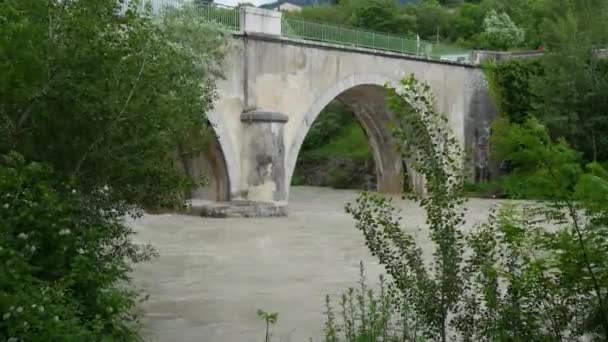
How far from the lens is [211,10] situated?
797 inches

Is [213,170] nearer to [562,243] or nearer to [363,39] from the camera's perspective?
[363,39]

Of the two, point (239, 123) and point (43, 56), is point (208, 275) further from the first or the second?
point (239, 123)

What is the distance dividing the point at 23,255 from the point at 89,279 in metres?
0.42

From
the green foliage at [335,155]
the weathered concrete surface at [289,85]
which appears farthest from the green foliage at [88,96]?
the green foliage at [335,155]

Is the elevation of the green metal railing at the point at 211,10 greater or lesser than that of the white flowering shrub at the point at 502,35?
lesser

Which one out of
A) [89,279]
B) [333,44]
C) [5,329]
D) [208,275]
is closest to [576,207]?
[89,279]

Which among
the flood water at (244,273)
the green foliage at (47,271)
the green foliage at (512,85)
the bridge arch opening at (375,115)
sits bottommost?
the flood water at (244,273)

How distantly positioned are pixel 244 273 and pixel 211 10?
10.6 m

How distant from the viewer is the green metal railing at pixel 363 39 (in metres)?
23.3

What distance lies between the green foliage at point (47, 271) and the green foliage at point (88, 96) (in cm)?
57

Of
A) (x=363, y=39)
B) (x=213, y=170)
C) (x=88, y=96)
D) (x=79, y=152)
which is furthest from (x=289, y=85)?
(x=88, y=96)

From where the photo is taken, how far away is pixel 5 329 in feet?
13.0

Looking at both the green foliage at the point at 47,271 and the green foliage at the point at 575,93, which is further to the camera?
the green foliage at the point at 575,93

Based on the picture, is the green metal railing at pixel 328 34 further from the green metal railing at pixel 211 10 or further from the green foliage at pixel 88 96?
the green foliage at pixel 88 96
